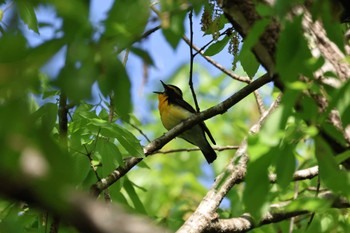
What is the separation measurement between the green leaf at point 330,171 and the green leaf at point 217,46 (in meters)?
1.83

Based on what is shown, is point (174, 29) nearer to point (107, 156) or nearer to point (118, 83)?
point (118, 83)

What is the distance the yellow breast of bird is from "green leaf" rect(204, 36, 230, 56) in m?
3.95

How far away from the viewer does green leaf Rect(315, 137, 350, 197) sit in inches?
102

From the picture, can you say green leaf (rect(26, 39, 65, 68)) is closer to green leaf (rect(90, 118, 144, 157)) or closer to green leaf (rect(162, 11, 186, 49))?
green leaf (rect(162, 11, 186, 49))

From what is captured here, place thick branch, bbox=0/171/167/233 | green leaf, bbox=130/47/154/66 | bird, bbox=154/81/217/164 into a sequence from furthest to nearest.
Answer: bird, bbox=154/81/217/164
green leaf, bbox=130/47/154/66
thick branch, bbox=0/171/167/233

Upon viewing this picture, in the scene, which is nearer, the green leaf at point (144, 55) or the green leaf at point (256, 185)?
the green leaf at point (144, 55)

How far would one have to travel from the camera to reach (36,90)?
2.13 m

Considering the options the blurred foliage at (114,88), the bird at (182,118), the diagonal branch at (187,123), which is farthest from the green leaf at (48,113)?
the bird at (182,118)

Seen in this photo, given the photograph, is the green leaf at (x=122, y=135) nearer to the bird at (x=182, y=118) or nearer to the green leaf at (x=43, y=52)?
the green leaf at (x=43, y=52)

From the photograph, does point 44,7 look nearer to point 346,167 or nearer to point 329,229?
point 346,167

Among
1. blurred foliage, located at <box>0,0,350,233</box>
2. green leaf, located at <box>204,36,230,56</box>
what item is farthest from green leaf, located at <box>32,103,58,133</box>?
green leaf, located at <box>204,36,230,56</box>

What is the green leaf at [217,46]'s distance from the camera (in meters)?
4.36

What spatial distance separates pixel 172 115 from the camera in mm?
8422

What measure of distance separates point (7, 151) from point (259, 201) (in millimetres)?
1166
